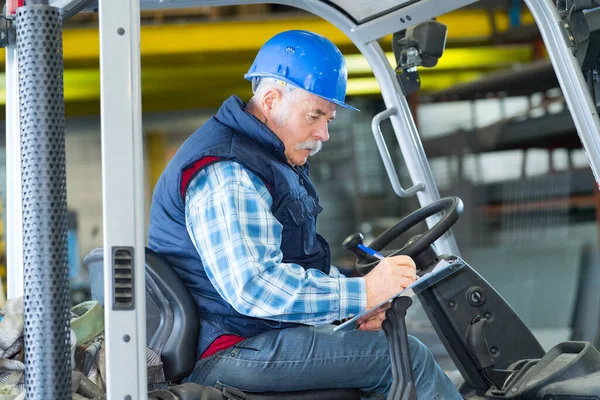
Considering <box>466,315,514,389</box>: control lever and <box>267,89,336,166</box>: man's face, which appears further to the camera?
<box>466,315,514,389</box>: control lever

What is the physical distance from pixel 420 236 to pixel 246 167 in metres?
0.72

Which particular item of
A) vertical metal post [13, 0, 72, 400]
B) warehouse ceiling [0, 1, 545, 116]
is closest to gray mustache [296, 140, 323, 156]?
vertical metal post [13, 0, 72, 400]

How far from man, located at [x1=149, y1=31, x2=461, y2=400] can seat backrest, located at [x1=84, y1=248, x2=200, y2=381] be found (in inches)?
2.9

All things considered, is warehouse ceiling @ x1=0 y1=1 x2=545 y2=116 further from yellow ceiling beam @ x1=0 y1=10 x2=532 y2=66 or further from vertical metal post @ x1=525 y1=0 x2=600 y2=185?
vertical metal post @ x1=525 y1=0 x2=600 y2=185

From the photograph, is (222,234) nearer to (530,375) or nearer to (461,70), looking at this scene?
(530,375)

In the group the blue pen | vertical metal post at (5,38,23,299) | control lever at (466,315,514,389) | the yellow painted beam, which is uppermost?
the yellow painted beam

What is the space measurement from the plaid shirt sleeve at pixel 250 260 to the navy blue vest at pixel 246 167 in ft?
0.21

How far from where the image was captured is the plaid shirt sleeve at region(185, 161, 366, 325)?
2354mm

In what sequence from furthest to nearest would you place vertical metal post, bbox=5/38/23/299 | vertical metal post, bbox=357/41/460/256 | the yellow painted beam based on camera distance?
the yellow painted beam < vertical metal post, bbox=357/41/460/256 < vertical metal post, bbox=5/38/23/299

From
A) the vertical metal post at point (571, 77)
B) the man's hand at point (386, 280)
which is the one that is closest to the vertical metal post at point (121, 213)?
the man's hand at point (386, 280)

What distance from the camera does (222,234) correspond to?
7.75 ft

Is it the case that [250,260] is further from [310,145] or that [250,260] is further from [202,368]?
[310,145]

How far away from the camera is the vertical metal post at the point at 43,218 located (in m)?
1.90

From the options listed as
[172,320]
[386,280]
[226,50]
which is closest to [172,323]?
[172,320]
